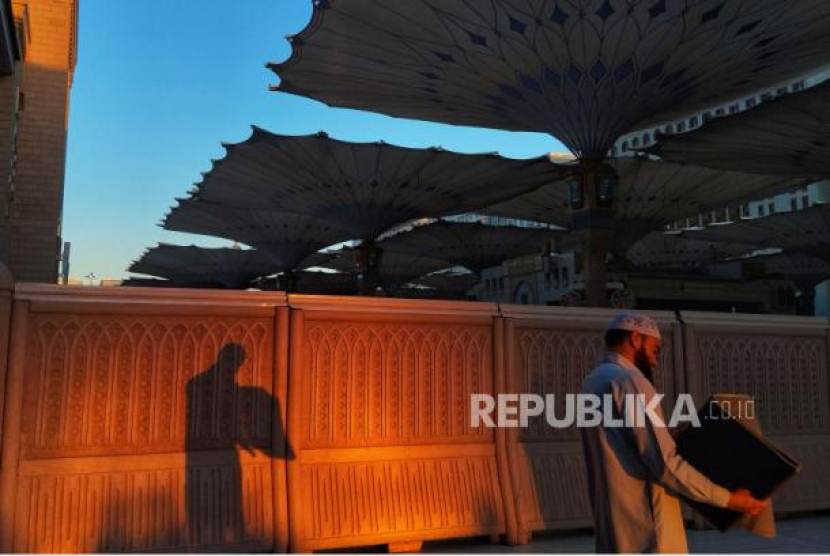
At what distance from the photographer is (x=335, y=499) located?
4594 millimetres

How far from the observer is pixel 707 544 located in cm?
487

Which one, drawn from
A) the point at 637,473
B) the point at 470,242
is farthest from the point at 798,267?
the point at 637,473

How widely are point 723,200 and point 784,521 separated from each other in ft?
87.3

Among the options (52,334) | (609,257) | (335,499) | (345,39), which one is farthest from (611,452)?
(609,257)

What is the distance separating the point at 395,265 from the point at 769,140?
3364 cm

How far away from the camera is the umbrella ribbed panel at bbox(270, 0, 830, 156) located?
13.7 metres

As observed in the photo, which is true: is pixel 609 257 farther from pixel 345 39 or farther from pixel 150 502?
pixel 150 502

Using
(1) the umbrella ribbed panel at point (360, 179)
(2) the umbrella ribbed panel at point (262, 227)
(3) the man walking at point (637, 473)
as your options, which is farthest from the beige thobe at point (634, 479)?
(2) the umbrella ribbed panel at point (262, 227)

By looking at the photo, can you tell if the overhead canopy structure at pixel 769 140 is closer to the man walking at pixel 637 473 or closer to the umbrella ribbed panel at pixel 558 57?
the umbrella ribbed panel at pixel 558 57

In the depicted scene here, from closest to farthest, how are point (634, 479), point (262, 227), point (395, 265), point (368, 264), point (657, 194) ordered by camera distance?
point (634, 479)
point (657, 194)
point (368, 264)
point (262, 227)
point (395, 265)

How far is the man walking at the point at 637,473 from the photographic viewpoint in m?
2.54

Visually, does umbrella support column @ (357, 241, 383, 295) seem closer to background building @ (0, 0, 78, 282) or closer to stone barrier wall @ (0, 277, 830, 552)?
background building @ (0, 0, 78, 282)

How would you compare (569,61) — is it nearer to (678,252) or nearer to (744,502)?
(744,502)

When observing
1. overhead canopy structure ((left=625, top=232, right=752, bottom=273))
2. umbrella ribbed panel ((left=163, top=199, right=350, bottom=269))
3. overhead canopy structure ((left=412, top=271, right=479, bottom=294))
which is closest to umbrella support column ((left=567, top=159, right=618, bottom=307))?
umbrella ribbed panel ((left=163, top=199, right=350, bottom=269))
